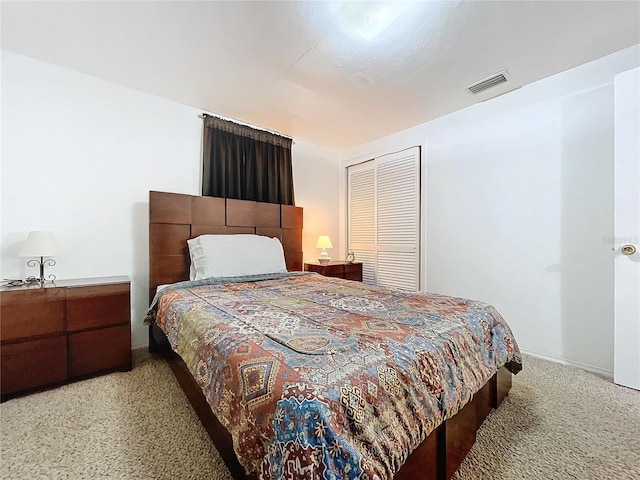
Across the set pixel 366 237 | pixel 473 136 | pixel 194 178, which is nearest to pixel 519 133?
pixel 473 136

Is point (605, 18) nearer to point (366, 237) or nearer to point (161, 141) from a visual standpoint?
point (366, 237)

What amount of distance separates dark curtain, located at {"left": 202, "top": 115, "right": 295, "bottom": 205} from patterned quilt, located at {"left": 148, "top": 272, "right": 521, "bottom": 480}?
1.75m

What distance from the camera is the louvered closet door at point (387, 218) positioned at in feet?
11.5

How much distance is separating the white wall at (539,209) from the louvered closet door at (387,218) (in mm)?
286

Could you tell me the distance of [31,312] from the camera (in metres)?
1.84

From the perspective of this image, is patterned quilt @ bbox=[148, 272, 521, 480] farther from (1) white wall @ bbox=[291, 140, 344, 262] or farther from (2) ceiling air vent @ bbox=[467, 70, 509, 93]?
(1) white wall @ bbox=[291, 140, 344, 262]

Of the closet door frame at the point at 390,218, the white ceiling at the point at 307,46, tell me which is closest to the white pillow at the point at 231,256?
the white ceiling at the point at 307,46

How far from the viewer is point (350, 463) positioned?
2.33 ft

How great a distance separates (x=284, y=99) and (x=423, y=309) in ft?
7.76

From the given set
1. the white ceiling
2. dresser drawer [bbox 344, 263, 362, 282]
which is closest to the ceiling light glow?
the white ceiling

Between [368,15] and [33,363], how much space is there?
3116 mm

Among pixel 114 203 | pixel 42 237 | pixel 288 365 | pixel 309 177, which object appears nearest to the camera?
pixel 288 365

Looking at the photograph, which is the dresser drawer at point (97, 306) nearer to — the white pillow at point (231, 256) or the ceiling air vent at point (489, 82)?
the white pillow at point (231, 256)

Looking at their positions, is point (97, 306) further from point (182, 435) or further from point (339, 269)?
point (339, 269)
